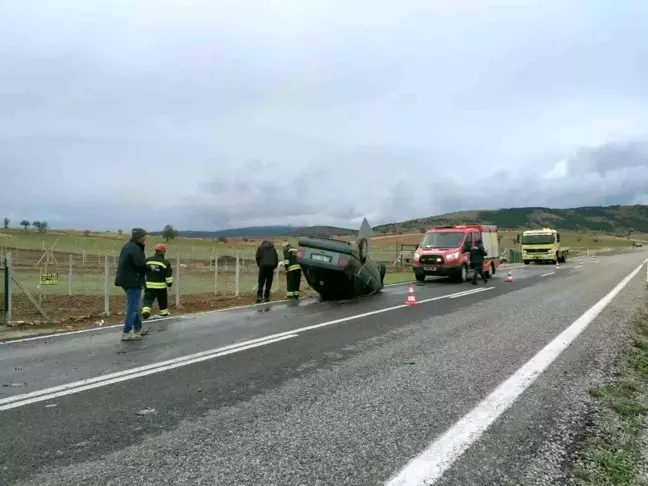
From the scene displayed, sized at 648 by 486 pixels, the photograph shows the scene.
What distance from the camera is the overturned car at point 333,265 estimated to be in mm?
13922

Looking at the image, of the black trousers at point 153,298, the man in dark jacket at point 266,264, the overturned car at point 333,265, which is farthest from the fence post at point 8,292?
the overturned car at point 333,265

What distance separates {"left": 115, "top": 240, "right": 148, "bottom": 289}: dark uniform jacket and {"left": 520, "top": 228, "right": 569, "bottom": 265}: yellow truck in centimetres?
3693

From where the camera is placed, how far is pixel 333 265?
13844 mm

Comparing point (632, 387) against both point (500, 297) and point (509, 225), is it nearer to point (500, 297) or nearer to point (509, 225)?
point (500, 297)

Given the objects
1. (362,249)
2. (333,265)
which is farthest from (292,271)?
(362,249)

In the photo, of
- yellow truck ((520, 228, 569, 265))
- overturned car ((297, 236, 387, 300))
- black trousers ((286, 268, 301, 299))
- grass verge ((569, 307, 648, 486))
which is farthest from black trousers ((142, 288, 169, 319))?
yellow truck ((520, 228, 569, 265))

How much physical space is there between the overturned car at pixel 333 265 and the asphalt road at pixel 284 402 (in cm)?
419

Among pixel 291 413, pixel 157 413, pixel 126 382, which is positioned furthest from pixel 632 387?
pixel 126 382

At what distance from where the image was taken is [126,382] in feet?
18.8

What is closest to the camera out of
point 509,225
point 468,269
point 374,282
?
point 374,282

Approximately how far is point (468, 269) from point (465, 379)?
1624 cm

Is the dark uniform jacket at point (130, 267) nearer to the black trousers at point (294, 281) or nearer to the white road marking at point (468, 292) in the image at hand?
the black trousers at point (294, 281)

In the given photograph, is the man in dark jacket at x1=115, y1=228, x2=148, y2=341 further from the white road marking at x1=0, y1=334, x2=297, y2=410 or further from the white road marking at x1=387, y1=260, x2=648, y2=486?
the white road marking at x1=387, y1=260, x2=648, y2=486

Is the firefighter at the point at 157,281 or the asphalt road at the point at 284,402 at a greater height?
the firefighter at the point at 157,281
